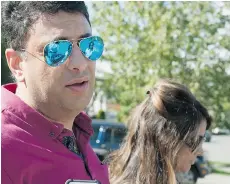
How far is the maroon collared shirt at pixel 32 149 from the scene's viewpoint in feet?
4.50

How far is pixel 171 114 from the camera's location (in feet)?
8.27

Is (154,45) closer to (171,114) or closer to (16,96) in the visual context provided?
(171,114)

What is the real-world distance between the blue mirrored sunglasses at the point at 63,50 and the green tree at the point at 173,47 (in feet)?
34.6

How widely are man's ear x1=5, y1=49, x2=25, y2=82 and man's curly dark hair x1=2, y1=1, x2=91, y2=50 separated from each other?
2cm

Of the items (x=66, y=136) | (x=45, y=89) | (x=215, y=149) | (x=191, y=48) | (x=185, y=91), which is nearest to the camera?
(x=45, y=89)

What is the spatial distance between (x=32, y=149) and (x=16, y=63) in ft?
1.05

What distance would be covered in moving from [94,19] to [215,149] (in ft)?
30.2

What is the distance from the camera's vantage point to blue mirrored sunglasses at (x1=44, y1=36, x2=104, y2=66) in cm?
150

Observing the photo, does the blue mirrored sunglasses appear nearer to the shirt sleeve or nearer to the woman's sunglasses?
the woman's sunglasses

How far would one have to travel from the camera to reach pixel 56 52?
4.91 feet

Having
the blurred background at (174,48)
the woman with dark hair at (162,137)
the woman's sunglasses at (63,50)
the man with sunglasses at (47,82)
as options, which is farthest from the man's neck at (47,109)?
the blurred background at (174,48)

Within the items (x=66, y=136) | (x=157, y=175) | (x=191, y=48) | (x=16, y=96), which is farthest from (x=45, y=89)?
(x=191, y=48)

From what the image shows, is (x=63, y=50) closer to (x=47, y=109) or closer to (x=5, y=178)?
(x=47, y=109)

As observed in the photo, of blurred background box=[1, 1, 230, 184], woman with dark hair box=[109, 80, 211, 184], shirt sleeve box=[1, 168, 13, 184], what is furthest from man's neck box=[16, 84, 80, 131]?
blurred background box=[1, 1, 230, 184]
